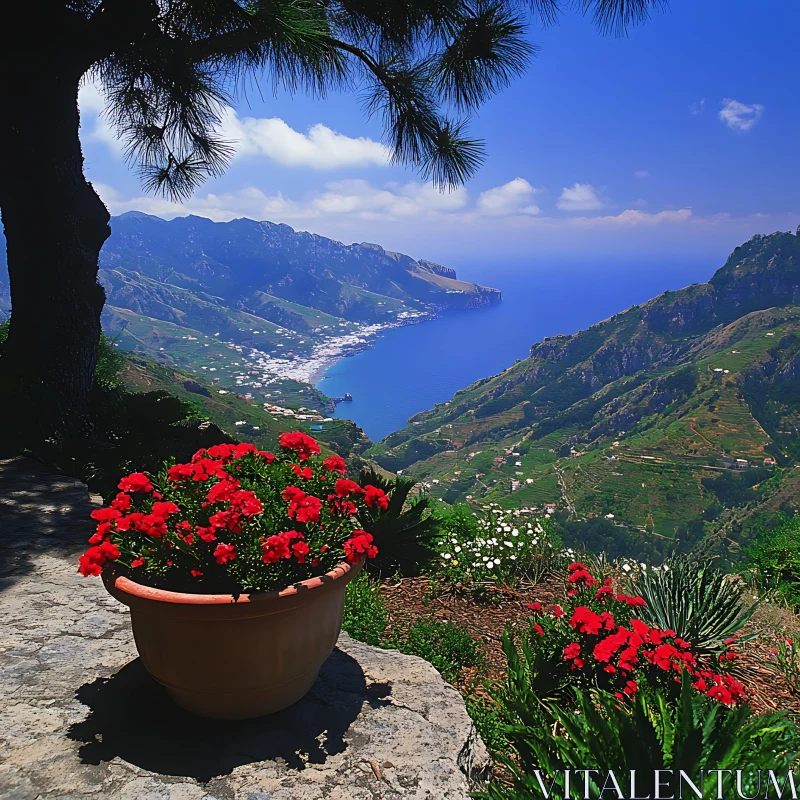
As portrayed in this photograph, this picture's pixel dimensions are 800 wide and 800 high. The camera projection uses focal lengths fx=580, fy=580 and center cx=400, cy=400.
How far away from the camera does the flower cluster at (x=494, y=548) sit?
4.13 metres

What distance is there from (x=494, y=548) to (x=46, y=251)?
467 centimetres

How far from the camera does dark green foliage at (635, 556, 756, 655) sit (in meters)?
3.27

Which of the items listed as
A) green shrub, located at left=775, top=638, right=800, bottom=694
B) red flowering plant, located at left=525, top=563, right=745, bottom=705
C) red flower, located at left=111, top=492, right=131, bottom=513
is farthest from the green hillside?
red flower, located at left=111, top=492, right=131, bottom=513

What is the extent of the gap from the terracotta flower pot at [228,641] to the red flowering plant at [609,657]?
119cm

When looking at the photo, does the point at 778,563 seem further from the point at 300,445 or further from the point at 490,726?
the point at 300,445

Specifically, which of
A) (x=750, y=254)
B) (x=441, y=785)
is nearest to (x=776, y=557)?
(x=441, y=785)

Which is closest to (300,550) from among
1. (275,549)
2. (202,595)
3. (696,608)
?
(275,549)

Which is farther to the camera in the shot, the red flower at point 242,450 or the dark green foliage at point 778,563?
the dark green foliage at point 778,563

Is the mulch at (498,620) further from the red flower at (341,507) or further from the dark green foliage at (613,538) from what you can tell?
the dark green foliage at (613,538)

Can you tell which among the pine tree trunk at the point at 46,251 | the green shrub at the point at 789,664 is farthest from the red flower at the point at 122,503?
the pine tree trunk at the point at 46,251

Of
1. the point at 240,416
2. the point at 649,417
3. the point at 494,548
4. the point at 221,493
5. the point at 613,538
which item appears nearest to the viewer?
the point at 221,493

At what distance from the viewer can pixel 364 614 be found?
10.4 ft

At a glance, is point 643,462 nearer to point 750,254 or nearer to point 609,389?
point 609,389

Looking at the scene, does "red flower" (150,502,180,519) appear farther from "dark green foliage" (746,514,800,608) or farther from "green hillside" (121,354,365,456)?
"green hillside" (121,354,365,456)
